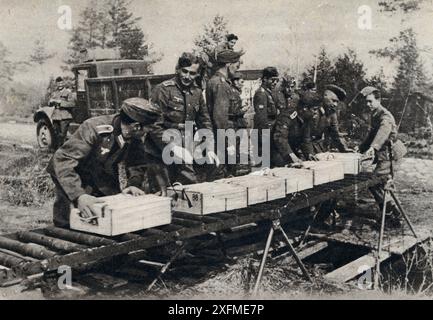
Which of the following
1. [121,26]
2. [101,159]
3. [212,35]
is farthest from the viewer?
[121,26]

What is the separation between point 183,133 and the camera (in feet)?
19.7

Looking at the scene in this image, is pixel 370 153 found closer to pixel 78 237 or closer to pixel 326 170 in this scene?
pixel 326 170

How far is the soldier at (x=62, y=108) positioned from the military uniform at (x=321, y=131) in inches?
256

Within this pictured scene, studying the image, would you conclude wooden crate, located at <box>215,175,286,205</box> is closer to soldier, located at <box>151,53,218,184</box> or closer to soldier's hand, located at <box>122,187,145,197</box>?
soldier's hand, located at <box>122,187,145,197</box>

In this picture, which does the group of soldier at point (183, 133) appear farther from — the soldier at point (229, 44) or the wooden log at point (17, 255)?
the wooden log at point (17, 255)

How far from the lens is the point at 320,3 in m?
6.71

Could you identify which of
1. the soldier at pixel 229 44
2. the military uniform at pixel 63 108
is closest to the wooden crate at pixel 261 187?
the soldier at pixel 229 44

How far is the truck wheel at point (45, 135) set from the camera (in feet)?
39.2

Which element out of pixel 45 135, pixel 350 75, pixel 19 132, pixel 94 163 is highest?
pixel 350 75

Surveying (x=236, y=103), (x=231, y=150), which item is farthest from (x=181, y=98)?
(x=231, y=150)

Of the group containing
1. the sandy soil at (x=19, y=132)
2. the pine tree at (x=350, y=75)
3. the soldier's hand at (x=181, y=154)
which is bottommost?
the sandy soil at (x=19, y=132)

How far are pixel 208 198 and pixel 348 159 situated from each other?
2.63 meters
